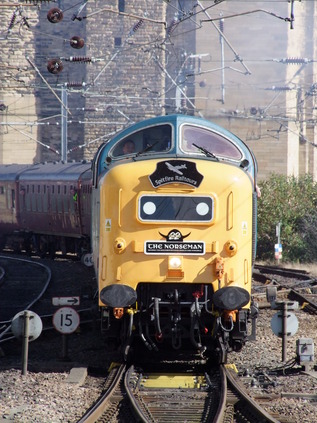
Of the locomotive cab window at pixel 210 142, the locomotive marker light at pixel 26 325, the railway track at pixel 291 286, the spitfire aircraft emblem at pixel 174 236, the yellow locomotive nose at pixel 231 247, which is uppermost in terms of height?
the locomotive cab window at pixel 210 142

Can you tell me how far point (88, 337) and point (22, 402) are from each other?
4.77m

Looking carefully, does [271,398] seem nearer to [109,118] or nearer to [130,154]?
[130,154]

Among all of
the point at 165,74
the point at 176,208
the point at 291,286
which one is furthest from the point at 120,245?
the point at 165,74

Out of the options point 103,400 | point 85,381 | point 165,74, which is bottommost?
point 85,381

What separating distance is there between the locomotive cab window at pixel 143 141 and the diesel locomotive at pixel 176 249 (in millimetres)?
246

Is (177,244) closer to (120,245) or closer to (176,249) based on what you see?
(176,249)

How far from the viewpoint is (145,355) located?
41.4 ft

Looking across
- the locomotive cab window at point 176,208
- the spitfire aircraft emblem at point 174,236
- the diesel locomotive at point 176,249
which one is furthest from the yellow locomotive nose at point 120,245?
the spitfire aircraft emblem at point 174,236

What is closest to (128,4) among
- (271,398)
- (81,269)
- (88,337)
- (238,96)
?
(238,96)

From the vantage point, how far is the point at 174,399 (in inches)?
396

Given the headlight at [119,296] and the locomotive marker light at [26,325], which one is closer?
the headlight at [119,296]

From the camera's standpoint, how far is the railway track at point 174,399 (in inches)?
365

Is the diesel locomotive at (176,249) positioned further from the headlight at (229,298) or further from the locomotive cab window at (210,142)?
the locomotive cab window at (210,142)

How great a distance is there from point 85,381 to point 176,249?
1821 mm
